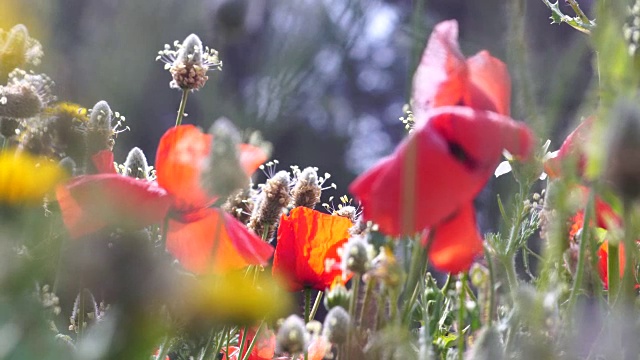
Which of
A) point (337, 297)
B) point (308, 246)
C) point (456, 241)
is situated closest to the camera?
point (456, 241)

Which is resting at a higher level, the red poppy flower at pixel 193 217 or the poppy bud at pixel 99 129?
the poppy bud at pixel 99 129

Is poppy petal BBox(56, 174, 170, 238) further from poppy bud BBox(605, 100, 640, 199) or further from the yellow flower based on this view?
poppy bud BBox(605, 100, 640, 199)

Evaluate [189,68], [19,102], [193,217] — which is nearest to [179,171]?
[193,217]

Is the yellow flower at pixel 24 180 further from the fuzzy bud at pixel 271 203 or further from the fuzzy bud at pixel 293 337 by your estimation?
the fuzzy bud at pixel 271 203

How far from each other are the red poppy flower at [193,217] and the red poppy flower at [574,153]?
0.16 metres

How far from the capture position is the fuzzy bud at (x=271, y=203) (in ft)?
2.29

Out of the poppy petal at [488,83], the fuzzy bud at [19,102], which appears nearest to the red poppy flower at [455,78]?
the poppy petal at [488,83]

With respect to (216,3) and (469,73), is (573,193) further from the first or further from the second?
(216,3)

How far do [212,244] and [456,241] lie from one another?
15 centimetres

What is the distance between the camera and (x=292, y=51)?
0.96ft

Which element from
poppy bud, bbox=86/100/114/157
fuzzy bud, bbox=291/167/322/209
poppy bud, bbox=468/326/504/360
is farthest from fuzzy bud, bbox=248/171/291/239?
poppy bud, bbox=468/326/504/360

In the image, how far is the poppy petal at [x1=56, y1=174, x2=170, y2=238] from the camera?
34 centimetres

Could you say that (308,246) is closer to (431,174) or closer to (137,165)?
(137,165)

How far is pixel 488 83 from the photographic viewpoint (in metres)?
0.44
